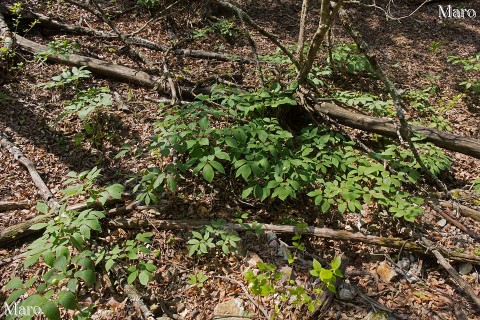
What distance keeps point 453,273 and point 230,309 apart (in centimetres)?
195

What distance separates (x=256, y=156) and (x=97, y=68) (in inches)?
132

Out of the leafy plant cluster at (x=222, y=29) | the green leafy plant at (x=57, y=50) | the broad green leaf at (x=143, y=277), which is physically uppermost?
the leafy plant cluster at (x=222, y=29)

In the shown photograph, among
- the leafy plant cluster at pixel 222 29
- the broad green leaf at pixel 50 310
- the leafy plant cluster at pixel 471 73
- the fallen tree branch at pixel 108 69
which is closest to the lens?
the broad green leaf at pixel 50 310

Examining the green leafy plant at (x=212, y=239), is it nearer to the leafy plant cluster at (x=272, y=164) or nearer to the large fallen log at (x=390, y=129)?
the leafy plant cluster at (x=272, y=164)

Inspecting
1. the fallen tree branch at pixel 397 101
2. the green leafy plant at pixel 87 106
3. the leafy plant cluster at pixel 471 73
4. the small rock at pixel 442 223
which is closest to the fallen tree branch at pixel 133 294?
the green leafy plant at pixel 87 106

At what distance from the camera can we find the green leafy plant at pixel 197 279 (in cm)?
255

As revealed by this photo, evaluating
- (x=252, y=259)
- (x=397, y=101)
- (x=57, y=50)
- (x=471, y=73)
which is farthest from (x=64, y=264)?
(x=471, y=73)

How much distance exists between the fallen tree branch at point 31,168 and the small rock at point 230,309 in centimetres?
196

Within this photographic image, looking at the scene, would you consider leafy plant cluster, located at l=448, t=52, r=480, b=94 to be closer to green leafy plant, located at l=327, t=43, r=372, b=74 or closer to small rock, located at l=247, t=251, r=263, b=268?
green leafy plant, located at l=327, t=43, r=372, b=74

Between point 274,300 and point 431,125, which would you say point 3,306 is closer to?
point 274,300

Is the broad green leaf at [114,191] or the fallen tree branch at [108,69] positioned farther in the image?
the fallen tree branch at [108,69]

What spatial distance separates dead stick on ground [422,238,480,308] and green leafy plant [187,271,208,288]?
209 cm

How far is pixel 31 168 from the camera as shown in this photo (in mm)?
3562

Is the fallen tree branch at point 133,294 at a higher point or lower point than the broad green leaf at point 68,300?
lower
